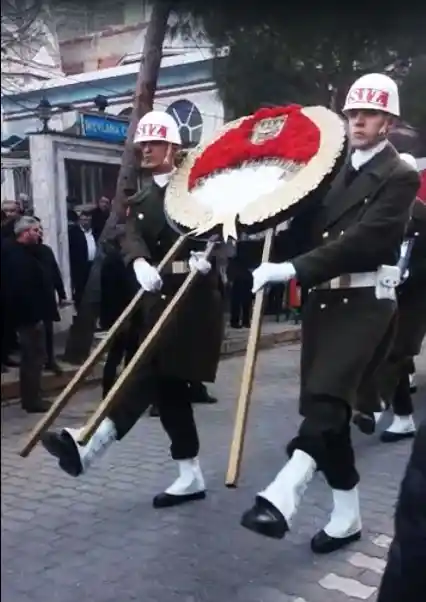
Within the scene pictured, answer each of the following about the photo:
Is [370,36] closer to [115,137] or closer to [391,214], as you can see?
[391,214]

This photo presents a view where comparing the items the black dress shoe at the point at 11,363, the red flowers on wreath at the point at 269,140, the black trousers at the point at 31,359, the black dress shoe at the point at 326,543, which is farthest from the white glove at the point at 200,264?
the black dress shoe at the point at 11,363

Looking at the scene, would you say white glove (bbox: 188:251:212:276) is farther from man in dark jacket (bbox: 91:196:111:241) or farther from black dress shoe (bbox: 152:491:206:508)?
black dress shoe (bbox: 152:491:206:508)

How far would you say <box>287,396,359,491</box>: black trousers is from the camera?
2.17 meters

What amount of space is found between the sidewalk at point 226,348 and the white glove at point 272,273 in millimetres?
207

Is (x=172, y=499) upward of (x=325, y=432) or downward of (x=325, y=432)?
downward

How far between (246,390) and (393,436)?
1487 millimetres

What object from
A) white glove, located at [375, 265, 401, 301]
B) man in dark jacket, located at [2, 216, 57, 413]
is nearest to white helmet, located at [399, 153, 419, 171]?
white glove, located at [375, 265, 401, 301]

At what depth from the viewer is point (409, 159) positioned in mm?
2184

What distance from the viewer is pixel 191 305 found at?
7.99ft

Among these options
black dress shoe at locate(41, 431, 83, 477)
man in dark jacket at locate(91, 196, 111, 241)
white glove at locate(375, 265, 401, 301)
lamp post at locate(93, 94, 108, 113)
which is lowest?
black dress shoe at locate(41, 431, 83, 477)

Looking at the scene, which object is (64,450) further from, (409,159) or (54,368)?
(409,159)

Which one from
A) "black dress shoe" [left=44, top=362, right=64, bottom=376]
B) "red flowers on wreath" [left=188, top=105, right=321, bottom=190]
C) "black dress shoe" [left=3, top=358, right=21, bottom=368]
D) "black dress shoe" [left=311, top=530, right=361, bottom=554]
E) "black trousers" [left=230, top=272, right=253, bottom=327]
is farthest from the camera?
"black dress shoe" [left=311, top=530, right=361, bottom=554]

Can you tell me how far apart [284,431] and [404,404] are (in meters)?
0.58

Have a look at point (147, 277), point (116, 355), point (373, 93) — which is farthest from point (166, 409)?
point (373, 93)
